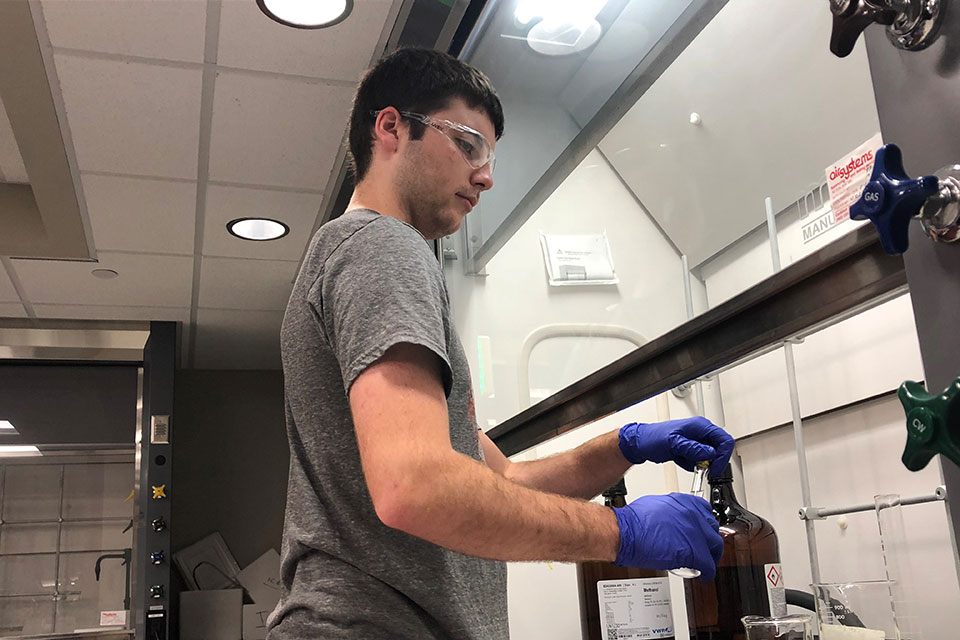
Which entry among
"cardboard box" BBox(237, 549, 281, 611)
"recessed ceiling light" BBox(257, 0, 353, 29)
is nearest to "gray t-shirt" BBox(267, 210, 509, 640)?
"recessed ceiling light" BBox(257, 0, 353, 29)

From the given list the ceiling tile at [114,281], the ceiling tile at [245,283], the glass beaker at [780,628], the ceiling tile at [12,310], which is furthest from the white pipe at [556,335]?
the ceiling tile at [12,310]

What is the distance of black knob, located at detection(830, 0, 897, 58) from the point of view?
504 mm

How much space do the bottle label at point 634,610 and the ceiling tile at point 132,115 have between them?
1507 millimetres

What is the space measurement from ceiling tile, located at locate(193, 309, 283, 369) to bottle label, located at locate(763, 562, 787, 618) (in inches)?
116

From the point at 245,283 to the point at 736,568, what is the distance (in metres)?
2.64

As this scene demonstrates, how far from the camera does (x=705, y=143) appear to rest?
4.14ft

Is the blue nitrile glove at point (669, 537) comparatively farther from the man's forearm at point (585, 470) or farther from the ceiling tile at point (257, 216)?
the ceiling tile at point (257, 216)

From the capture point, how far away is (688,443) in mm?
885

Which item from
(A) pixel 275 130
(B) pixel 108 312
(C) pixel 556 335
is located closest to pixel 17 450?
(B) pixel 108 312

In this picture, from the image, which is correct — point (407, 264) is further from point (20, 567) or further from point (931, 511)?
point (20, 567)

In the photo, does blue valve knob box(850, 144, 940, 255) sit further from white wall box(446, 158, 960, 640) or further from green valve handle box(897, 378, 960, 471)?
white wall box(446, 158, 960, 640)

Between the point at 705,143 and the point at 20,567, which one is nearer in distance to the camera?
the point at 705,143

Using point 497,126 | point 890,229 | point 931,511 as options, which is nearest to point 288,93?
point 497,126

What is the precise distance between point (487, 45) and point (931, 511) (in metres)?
1.18
